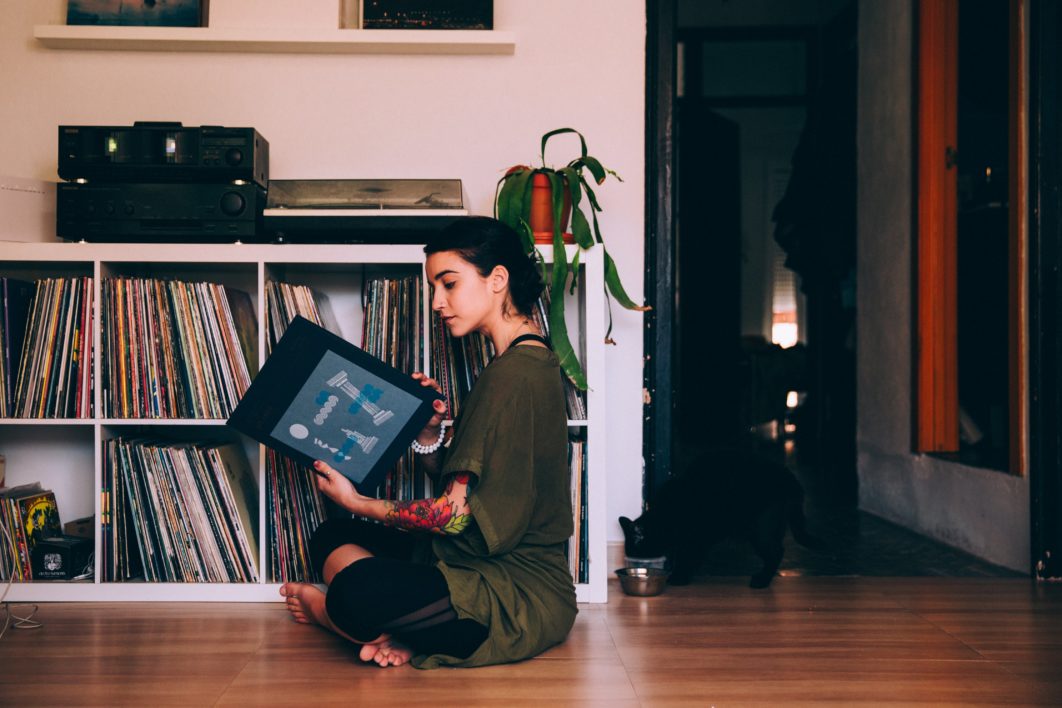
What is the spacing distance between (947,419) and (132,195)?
277 centimetres

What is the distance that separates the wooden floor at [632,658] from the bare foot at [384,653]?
2 cm

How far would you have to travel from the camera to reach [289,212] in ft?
7.35

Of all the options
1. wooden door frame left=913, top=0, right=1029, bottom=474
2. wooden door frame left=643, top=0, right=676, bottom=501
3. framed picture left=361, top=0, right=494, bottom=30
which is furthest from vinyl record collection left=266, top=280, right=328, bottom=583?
wooden door frame left=913, top=0, right=1029, bottom=474

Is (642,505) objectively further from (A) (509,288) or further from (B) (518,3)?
(B) (518,3)

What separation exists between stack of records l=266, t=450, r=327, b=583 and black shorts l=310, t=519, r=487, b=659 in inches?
20.7

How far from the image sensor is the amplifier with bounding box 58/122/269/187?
7.39 feet

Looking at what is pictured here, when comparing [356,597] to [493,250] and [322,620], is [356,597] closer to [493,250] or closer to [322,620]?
[322,620]

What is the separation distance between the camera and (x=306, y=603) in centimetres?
204

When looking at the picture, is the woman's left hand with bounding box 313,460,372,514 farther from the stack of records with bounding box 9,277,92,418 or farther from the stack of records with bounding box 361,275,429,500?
the stack of records with bounding box 9,277,92,418

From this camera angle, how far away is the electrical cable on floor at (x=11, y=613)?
2057mm

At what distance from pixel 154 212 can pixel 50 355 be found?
1.51 feet

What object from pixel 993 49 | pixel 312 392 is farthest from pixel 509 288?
pixel 993 49

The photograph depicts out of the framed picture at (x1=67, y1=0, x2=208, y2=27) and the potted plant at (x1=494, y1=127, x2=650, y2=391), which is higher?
the framed picture at (x1=67, y1=0, x2=208, y2=27)

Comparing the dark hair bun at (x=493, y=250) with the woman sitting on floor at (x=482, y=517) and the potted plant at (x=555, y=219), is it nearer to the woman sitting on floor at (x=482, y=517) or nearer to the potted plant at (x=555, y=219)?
the woman sitting on floor at (x=482, y=517)
